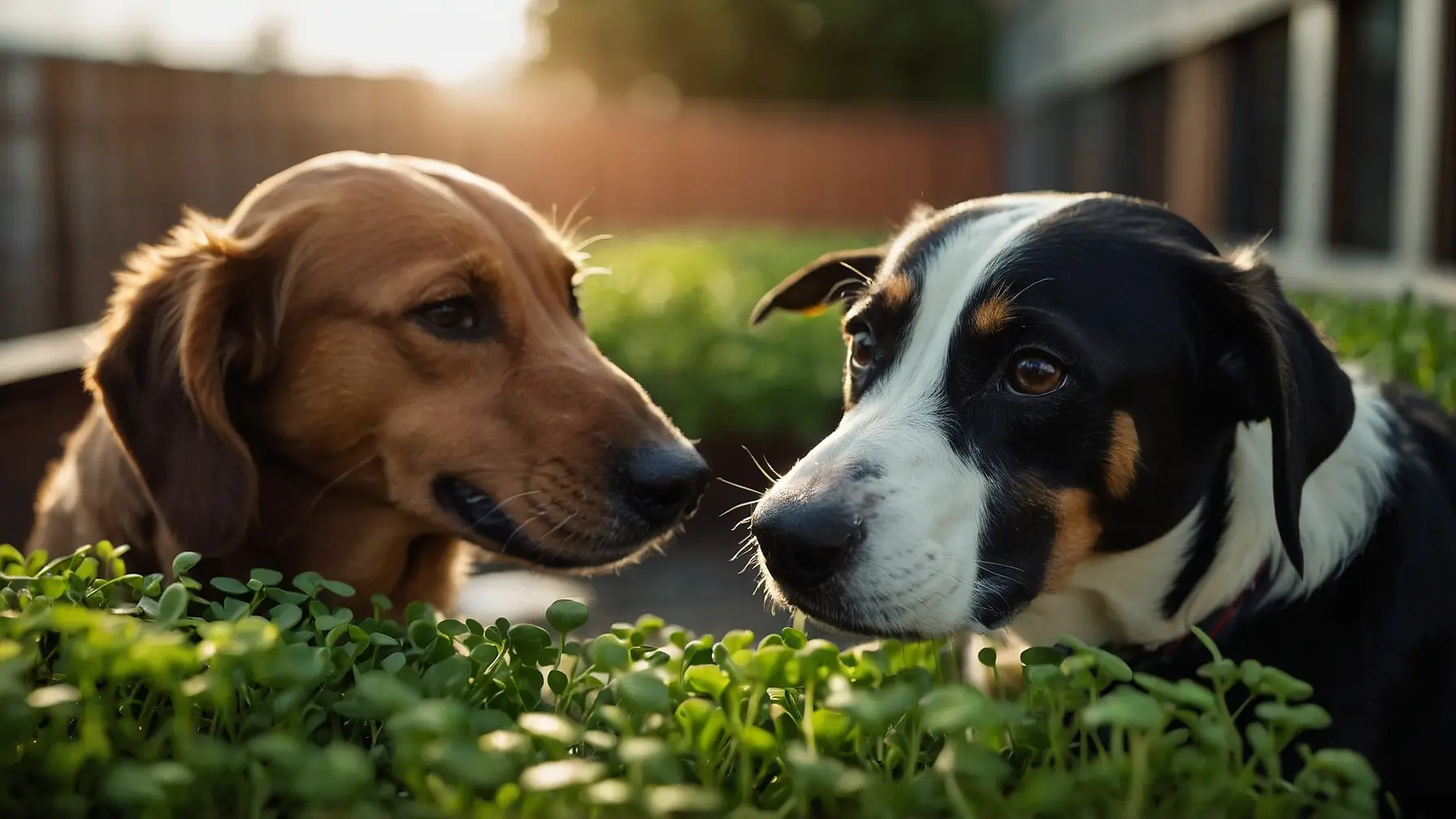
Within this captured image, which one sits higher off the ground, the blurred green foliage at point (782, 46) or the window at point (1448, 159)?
the blurred green foliage at point (782, 46)

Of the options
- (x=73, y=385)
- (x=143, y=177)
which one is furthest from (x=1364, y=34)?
(x=143, y=177)

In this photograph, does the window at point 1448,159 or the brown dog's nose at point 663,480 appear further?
the window at point 1448,159

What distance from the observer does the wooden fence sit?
12625 mm

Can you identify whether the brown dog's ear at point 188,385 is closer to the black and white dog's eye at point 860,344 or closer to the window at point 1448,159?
the black and white dog's eye at point 860,344

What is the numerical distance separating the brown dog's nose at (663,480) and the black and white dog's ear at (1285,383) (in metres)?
1.24

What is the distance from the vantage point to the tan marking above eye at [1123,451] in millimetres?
2779

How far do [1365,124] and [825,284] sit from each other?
9.99 metres

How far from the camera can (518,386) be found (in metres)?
3.28

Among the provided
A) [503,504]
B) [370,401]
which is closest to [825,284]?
[503,504]

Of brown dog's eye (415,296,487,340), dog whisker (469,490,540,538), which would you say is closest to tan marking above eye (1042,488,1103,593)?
dog whisker (469,490,540,538)

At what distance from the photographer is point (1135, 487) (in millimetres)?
2805

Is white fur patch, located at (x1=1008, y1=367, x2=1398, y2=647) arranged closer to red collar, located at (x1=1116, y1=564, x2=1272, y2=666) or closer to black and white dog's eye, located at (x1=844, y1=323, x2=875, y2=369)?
red collar, located at (x1=1116, y1=564, x2=1272, y2=666)

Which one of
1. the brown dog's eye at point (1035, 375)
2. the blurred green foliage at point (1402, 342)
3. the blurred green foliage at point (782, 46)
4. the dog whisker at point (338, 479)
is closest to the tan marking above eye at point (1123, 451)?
the brown dog's eye at point (1035, 375)

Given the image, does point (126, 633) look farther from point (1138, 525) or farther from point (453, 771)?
point (1138, 525)
